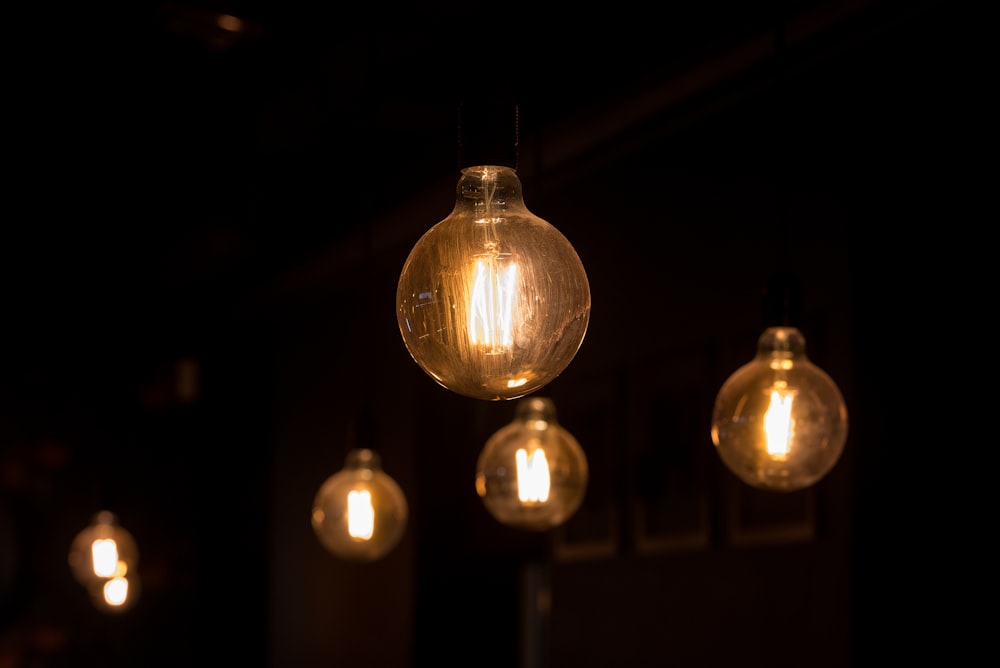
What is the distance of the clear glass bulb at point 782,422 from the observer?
86.5 inches

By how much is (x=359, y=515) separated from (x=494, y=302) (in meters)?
1.95

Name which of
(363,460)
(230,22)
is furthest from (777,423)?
(230,22)

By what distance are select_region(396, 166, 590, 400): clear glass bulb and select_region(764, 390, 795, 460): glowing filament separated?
81cm

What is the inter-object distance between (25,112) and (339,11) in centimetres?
174

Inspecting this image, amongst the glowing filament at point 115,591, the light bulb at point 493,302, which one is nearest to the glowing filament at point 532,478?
the light bulb at point 493,302

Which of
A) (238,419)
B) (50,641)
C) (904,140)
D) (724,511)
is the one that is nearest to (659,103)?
(904,140)

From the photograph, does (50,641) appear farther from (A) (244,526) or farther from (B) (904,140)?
(B) (904,140)

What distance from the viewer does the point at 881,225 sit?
3.45 meters

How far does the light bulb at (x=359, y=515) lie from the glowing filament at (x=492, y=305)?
1916 millimetres

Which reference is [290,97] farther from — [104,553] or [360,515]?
[104,553]

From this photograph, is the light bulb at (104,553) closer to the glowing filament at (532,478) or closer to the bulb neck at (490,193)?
the glowing filament at (532,478)

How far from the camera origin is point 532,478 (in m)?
2.76

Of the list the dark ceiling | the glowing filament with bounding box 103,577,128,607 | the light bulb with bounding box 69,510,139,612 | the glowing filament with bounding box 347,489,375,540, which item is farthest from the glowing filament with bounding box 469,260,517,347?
the glowing filament with bounding box 103,577,128,607

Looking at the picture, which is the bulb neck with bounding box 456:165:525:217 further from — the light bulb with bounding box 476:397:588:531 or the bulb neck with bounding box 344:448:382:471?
the bulb neck with bounding box 344:448:382:471
